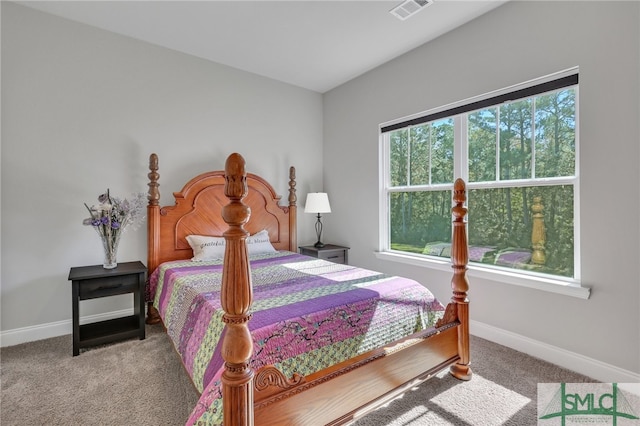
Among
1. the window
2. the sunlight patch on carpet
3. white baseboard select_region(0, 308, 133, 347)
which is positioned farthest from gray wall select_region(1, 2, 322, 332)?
the sunlight patch on carpet

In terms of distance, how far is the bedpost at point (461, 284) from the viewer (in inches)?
79.0

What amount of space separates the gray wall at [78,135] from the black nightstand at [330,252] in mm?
1485

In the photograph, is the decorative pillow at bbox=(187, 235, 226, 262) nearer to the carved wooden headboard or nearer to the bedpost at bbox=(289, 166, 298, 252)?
the carved wooden headboard

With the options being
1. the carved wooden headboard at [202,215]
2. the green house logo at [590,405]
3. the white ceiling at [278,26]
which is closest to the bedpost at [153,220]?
the carved wooden headboard at [202,215]

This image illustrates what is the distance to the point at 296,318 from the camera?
58.8 inches

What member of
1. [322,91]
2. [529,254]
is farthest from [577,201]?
[322,91]

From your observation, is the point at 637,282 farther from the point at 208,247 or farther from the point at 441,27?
the point at 208,247

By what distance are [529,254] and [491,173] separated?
2.40 ft

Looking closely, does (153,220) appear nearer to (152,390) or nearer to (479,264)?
(152,390)

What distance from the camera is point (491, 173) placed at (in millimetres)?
2699

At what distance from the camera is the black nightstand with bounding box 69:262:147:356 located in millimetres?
2352

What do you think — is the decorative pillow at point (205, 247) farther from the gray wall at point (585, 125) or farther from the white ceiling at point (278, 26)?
the gray wall at point (585, 125)

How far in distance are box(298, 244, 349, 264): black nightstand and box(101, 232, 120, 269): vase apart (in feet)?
6.57

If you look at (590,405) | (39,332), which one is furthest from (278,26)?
(590,405)
